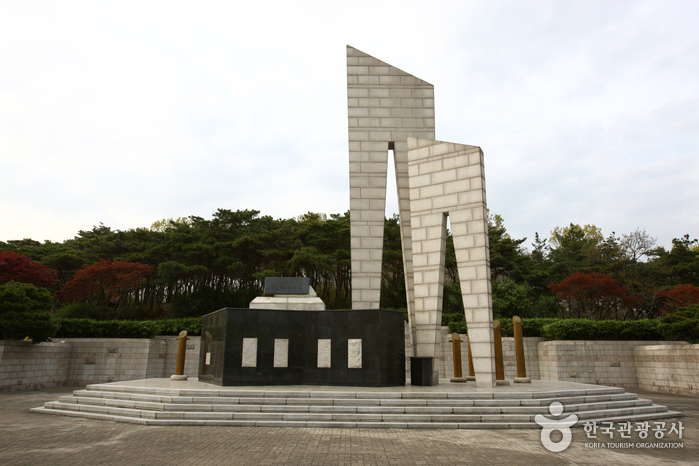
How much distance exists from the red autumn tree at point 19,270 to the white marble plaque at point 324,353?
788 inches

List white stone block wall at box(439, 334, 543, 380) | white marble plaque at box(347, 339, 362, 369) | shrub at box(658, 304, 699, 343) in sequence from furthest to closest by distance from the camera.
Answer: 1. white stone block wall at box(439, 334, 543, 380)
2. shrub at box(658, 304, 699, 343)
3. white marble plaque at box(347, 339, 362, 369)

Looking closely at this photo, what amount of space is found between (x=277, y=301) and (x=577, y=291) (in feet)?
65.7

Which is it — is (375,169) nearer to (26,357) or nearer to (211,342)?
(211,342)

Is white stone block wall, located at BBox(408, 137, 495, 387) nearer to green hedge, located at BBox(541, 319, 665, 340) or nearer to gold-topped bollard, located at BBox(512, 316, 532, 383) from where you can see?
gold-topped bollard, located at BBox(512, 316, 532, 383)

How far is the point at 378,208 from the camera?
1438 cm

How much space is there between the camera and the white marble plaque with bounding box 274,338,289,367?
36.2 ft

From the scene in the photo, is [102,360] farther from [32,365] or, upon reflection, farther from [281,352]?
[281,352]

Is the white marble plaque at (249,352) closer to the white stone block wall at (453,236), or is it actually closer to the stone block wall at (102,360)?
the white stone block wall at (453,236)

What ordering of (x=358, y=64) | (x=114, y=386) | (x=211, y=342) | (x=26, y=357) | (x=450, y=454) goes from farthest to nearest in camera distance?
(x=26, y=357) → (x=358, y=64) → (x=211, y=342) → (x=114, y=386) → (x=450, y=454)

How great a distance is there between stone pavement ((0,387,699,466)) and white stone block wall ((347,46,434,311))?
253 inches

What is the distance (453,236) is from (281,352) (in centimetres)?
547

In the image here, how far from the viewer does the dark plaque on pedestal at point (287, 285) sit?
12.4m

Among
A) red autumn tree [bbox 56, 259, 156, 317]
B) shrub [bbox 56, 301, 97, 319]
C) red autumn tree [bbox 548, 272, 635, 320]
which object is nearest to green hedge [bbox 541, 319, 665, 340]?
red autumn tree [bbox 548, 272, 635, 320]

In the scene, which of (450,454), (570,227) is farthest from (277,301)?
(570,227)
